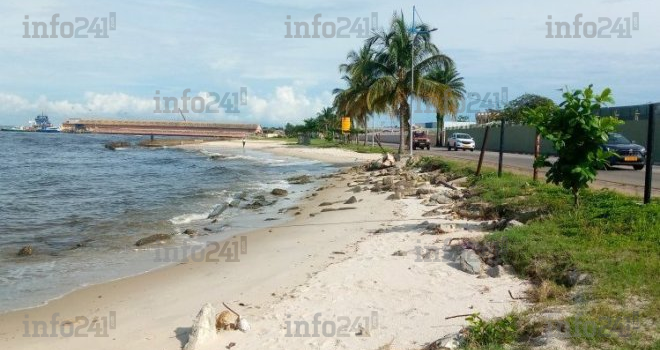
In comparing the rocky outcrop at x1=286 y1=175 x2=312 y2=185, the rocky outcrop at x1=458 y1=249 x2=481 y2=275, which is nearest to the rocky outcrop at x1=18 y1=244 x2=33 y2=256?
the rocky outcrop at x1=458 y1=249 x2=481 y2=275

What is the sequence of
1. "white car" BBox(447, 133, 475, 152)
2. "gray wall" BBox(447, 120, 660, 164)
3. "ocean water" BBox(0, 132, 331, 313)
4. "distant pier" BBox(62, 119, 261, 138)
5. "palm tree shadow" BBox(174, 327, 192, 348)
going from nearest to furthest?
1. "palm tree shadow" BBox(174, 327, 192, 348)
2. "ocean water" BBox(0, 132, 331, 313)
3. "gray wall" BBox(447, 120, 660, 164)
4. "white car" BBox(447, 133, 475, 152)
5. "distant pier" BBox(62, 119, 261, 138)

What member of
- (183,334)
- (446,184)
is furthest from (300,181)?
(183,334)

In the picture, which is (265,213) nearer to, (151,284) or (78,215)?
(78,215)

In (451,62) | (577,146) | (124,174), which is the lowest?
(124,174)

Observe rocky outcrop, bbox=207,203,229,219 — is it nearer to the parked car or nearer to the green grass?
the green grass

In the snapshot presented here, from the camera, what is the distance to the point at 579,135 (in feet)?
29.3

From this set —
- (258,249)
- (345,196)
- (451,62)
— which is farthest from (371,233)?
(451,62)

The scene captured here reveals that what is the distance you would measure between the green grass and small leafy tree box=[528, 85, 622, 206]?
2.12 ft

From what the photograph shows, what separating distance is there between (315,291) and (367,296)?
744mm

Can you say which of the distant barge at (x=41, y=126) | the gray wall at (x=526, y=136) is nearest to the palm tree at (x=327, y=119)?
the gray wall at (x=526, y=136)

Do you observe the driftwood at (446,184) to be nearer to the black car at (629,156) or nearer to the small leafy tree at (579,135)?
the small leafy tree at (579,135)

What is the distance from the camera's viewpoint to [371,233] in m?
11.0

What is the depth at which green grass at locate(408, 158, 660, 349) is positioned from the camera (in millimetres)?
5066

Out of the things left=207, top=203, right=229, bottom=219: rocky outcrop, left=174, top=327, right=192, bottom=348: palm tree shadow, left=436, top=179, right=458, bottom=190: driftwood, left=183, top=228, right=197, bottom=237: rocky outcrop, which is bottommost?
left=207, top=203, right=229, bottom=219: rocky outcrop
